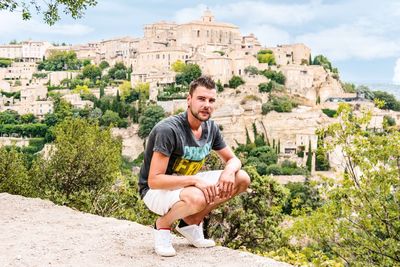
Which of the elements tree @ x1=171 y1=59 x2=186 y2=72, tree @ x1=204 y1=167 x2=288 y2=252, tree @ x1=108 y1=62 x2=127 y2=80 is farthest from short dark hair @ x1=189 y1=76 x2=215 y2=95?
tree @ x1=108 y1=62 x2=127 y2=80

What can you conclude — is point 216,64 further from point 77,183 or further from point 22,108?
point 77,183

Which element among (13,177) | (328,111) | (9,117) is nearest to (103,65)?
(9,117)

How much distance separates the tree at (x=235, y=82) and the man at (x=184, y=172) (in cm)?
5393

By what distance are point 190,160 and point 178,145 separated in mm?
194

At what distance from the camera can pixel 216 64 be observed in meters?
60.9

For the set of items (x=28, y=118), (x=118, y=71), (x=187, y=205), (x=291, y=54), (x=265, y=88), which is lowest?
(x=28, y=118)

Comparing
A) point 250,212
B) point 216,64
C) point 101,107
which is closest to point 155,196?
point 250,212

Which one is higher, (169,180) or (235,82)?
(169,180)

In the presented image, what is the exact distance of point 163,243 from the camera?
4.89 meters

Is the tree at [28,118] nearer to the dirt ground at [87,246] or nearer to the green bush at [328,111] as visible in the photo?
the green bush at [328,111]

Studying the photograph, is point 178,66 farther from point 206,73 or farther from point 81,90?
point 81,90

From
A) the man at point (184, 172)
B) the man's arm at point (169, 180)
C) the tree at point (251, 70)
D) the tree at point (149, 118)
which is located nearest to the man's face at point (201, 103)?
the man at point (184, 172)

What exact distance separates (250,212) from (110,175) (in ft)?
8.67

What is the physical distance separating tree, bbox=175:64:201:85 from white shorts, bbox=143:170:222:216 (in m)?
54.4
